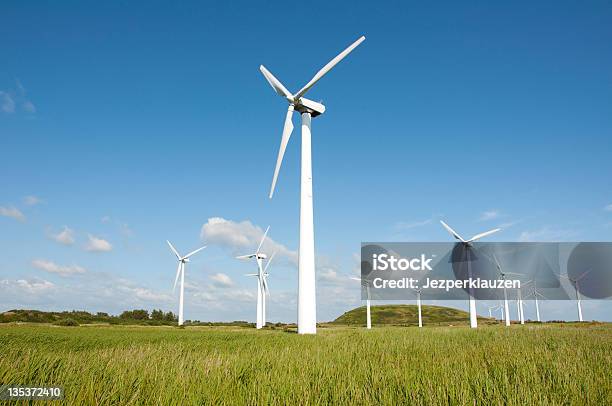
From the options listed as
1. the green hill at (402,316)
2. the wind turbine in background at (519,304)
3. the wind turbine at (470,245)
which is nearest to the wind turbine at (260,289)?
the wind turbine at (470,245)

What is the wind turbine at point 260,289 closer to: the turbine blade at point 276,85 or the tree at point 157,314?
the turbine blade at point 276,85

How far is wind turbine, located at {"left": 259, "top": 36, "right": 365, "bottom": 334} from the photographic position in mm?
33281

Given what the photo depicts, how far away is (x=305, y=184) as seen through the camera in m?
36.1

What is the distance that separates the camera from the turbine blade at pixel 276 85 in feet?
136

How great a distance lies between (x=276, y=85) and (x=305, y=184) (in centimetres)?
1224

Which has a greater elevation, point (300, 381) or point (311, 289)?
point (311, 289)

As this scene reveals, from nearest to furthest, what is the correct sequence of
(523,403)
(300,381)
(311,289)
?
1. (523,403)
2. (300,381)
3. (311,289)

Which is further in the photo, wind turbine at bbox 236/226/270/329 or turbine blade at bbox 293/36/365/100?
wind turbine at bbox 236/226/270/329

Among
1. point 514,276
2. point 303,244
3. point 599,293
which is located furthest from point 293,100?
point 599,293

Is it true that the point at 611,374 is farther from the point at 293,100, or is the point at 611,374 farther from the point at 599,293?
the point at 599,293

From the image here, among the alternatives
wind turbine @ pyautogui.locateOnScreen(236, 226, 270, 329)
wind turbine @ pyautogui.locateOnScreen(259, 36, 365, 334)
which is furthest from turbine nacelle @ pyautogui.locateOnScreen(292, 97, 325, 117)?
wind turbine @ pyautogui.locateOnScreen(236, 226, 270, 329)

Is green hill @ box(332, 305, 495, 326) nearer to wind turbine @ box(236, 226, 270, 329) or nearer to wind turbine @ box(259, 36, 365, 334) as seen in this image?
wind turbine @ box(236, 226, 270, 329)

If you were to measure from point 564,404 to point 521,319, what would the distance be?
325 ft

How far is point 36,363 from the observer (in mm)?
7203
